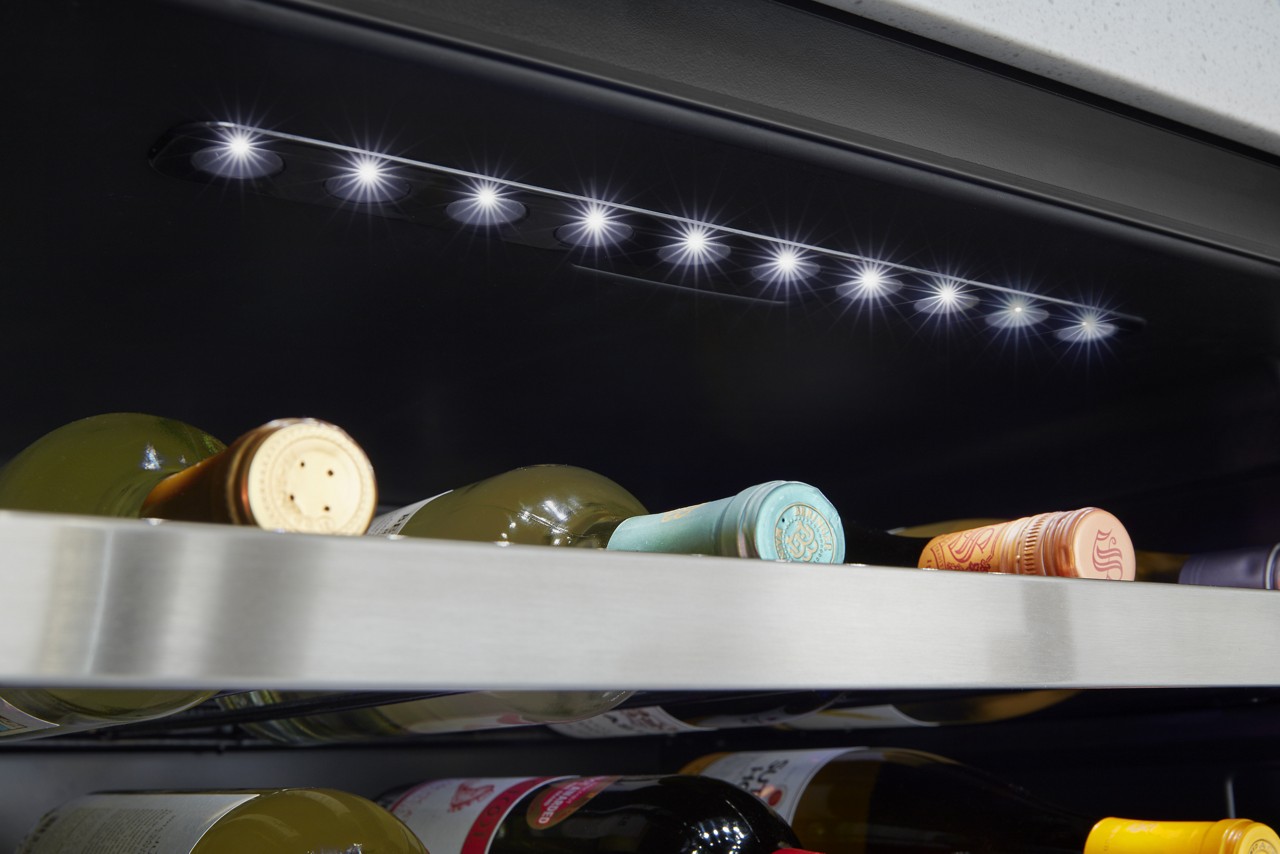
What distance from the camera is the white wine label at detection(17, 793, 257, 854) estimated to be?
0.52 m

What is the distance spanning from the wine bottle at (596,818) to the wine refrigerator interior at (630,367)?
5 cm

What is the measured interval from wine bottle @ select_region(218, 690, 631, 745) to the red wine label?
43mm

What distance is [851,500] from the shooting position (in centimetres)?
82

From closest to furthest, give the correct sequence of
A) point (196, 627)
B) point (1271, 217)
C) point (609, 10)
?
point (196, 627) < point (609, 10) < point (1271, 217)

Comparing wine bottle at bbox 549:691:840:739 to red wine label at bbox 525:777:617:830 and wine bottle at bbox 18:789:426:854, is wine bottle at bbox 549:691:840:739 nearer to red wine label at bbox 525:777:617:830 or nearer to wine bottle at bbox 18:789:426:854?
red wine label at bbox 525:777:617:830

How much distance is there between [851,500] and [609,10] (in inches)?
20.9

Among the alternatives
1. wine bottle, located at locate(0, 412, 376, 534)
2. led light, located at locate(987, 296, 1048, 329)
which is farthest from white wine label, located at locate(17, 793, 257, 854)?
led light, located at locate(987, 296, 1048, 329)

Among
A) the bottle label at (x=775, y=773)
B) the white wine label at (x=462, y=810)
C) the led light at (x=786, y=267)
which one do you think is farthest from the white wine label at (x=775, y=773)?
the led light at (x=786, y=267)

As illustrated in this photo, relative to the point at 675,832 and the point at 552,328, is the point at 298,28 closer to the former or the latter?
the point at 552,328

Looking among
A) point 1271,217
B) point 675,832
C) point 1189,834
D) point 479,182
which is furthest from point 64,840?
point 1271,217

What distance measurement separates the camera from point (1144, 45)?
18.1 inches

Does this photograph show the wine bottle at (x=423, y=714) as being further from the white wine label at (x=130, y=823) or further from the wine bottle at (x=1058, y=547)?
the wine bottle at (x=1058, y=547)

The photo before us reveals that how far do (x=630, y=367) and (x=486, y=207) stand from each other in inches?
7.5

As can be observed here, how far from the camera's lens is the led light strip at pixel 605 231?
1.29 ft
